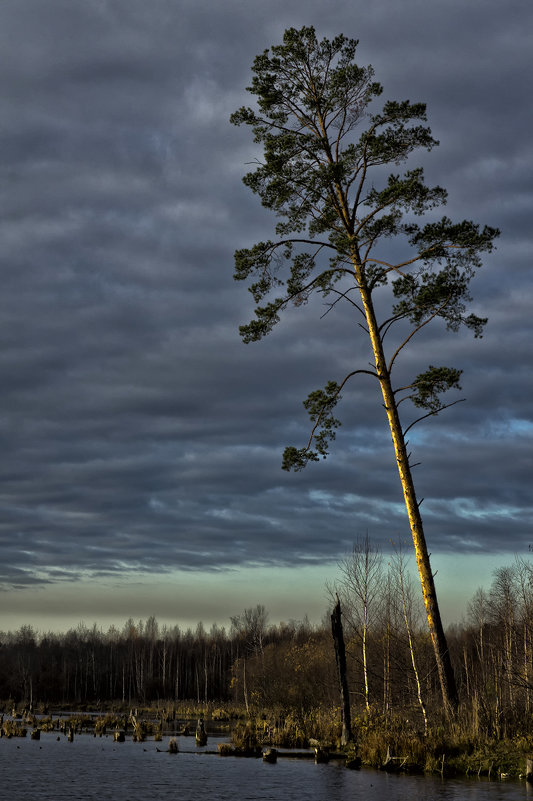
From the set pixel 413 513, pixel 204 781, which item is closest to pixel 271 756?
pixel 204 781

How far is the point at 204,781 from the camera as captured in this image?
2041 cm

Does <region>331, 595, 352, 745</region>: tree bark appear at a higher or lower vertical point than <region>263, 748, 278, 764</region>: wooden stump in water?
higher

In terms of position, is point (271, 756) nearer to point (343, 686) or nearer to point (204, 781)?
point (343, 686)

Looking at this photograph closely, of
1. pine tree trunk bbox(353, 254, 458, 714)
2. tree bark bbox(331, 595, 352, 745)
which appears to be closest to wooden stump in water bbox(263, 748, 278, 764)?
tree bark bbox(331, 595, 352, 745)

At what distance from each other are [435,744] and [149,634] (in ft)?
456

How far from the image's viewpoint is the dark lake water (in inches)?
657

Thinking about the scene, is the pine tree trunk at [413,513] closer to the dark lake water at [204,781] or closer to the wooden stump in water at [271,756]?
the dark lake water at [204,781]

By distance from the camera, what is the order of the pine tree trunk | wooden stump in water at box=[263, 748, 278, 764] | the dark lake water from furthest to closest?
wooden stump in water at box=[263, 748, 278, 764]
the pine tree trunk
the dark lake water

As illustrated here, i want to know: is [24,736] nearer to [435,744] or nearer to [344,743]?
[344,743]

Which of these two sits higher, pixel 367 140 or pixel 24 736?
pixel 367 140

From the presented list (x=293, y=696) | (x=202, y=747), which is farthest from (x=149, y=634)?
(x=202, y=747)

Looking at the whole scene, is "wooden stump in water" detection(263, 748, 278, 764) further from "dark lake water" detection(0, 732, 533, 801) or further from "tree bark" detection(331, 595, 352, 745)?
"tree bark" detection(331, 595, 352, 745)

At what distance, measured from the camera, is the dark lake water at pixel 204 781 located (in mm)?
16688

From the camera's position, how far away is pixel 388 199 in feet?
76.1
